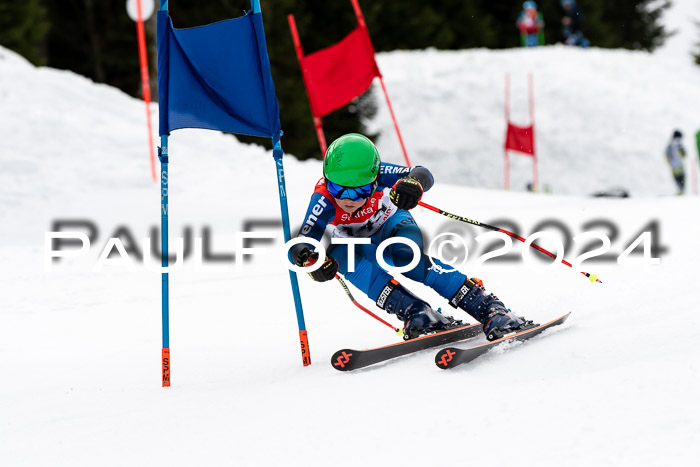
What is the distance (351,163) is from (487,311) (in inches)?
44.1

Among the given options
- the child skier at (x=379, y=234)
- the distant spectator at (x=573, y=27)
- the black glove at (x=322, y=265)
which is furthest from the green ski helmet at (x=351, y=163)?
the distant spectator at (x=573, y=27)

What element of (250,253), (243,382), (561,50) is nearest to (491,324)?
(243,382)

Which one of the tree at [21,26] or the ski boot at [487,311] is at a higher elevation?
the tree at [21,26]

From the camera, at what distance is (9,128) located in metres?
12.2

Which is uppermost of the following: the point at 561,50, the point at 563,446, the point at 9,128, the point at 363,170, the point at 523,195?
the point at 561,50

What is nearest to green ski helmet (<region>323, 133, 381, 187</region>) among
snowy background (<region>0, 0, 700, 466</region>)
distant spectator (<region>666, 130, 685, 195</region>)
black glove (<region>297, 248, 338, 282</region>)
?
black glove (<region>297, 248, 338, 282</region>)

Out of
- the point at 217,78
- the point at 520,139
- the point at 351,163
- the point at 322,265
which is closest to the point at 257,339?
the point at 322,265

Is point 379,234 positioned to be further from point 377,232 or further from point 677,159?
point 677,159

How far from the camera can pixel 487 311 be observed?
4.12 m

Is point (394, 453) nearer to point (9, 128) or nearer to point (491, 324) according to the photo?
point (491, 324)

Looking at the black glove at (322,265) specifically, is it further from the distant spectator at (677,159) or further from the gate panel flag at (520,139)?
the gate panel flag at (520,139)

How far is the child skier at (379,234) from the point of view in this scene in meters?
4.03

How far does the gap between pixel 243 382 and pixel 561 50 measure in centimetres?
2633

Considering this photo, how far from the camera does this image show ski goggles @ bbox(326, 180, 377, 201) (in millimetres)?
4094
